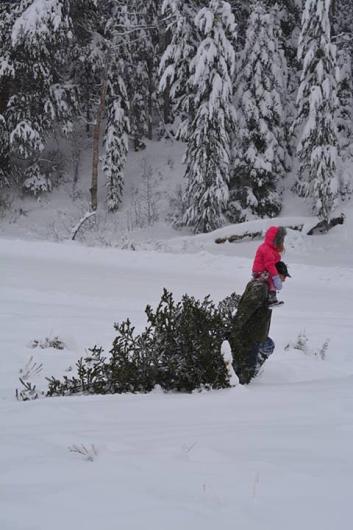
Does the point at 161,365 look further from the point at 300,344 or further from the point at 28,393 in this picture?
the point at 300,344

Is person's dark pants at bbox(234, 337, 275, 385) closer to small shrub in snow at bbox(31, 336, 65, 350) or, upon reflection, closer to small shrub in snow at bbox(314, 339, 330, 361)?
small shrub in snow at bbox(314, 339, 330, 361)

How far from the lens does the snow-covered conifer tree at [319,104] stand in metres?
18.6

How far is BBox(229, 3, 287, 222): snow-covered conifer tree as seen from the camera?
19.8 m

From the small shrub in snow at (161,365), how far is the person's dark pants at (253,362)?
487 mm

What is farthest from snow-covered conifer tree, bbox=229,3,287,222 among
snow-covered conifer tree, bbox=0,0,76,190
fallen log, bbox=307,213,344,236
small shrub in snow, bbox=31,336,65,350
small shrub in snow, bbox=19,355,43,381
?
small shrub in snow, bbox=19,355,43,381

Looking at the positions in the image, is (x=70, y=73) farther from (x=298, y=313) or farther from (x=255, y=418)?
(x=255, y=418)

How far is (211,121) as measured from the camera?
18.8 m

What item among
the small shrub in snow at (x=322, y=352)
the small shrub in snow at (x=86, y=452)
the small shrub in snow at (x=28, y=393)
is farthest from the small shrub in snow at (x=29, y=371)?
the small shrub in snow at (x=322, y=352)

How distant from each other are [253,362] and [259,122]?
53.9 ft

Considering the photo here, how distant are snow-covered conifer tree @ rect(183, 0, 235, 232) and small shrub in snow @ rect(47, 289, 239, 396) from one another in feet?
47.3

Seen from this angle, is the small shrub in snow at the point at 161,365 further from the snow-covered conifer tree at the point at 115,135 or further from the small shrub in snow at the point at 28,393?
the snow-covered conifer tree at the point at 115,135

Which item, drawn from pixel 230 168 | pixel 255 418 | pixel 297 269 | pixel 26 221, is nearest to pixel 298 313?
pixel 297 269

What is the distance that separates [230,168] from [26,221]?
9320 millimetres

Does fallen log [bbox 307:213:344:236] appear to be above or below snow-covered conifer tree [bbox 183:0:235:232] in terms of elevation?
below
